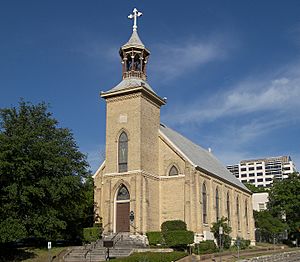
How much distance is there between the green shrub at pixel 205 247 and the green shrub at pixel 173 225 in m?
2.25

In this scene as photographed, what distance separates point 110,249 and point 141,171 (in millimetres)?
8555

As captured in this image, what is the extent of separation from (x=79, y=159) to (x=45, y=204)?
6.42 meters

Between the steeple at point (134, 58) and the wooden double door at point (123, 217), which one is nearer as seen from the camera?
the wooden double door at point (123, 217)

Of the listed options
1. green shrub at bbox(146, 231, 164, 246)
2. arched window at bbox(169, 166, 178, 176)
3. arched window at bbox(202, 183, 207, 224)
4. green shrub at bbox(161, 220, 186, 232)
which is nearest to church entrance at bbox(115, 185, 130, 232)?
green shrub at bbox(146, 231, 164, 246)

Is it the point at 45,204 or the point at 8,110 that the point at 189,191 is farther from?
the point at 8,110

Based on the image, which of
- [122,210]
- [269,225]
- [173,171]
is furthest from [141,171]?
[269,225]

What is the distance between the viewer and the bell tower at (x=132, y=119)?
141 ft

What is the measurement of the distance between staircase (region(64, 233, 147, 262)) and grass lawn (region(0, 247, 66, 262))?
4.86ft

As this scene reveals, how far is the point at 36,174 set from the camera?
3594 centimetres

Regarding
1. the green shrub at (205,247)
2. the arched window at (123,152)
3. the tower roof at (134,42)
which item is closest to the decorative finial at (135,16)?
the tower roof at (134,42)

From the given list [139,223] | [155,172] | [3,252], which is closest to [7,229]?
[3,252]

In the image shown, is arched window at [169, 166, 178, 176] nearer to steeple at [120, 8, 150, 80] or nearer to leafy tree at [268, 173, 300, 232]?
steeple at [120, 8, 150, 80]

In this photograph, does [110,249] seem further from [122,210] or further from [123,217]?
[122,210]

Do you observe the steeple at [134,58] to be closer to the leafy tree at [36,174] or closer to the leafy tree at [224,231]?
the leafy tree at [36,174]
